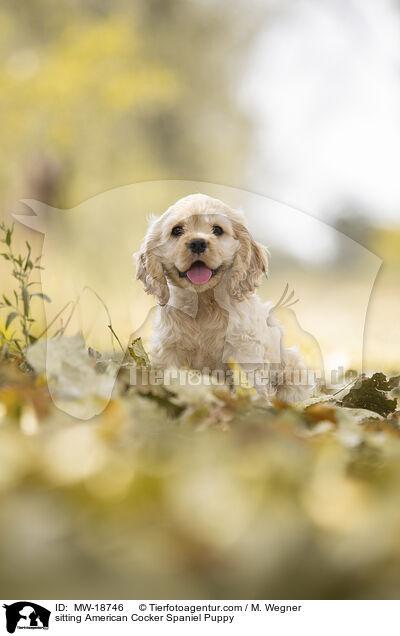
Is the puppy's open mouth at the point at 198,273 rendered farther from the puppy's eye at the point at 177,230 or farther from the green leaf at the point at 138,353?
the green leaf at the point at 138,353

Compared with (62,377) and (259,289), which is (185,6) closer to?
(259,289)

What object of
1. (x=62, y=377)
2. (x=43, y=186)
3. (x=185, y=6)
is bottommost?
(x=62, y=377)

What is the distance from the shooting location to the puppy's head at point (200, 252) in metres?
1.39

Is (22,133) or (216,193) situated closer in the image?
(216,193)

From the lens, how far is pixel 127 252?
1.65 metres

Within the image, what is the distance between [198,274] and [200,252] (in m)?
0.06

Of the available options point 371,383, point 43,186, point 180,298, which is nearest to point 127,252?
point 180,298

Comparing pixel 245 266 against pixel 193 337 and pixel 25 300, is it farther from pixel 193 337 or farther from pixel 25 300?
pixel 25 300

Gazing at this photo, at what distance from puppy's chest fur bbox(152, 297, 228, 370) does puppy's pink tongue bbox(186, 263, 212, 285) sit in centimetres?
6

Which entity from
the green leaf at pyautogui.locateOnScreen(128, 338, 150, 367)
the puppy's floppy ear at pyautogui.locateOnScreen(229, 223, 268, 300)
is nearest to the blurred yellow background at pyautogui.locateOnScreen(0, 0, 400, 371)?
the puppy's floppy ear at pyautogui.locateOnScreen(229, 223, 268, 300)

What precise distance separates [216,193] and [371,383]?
0.63m
